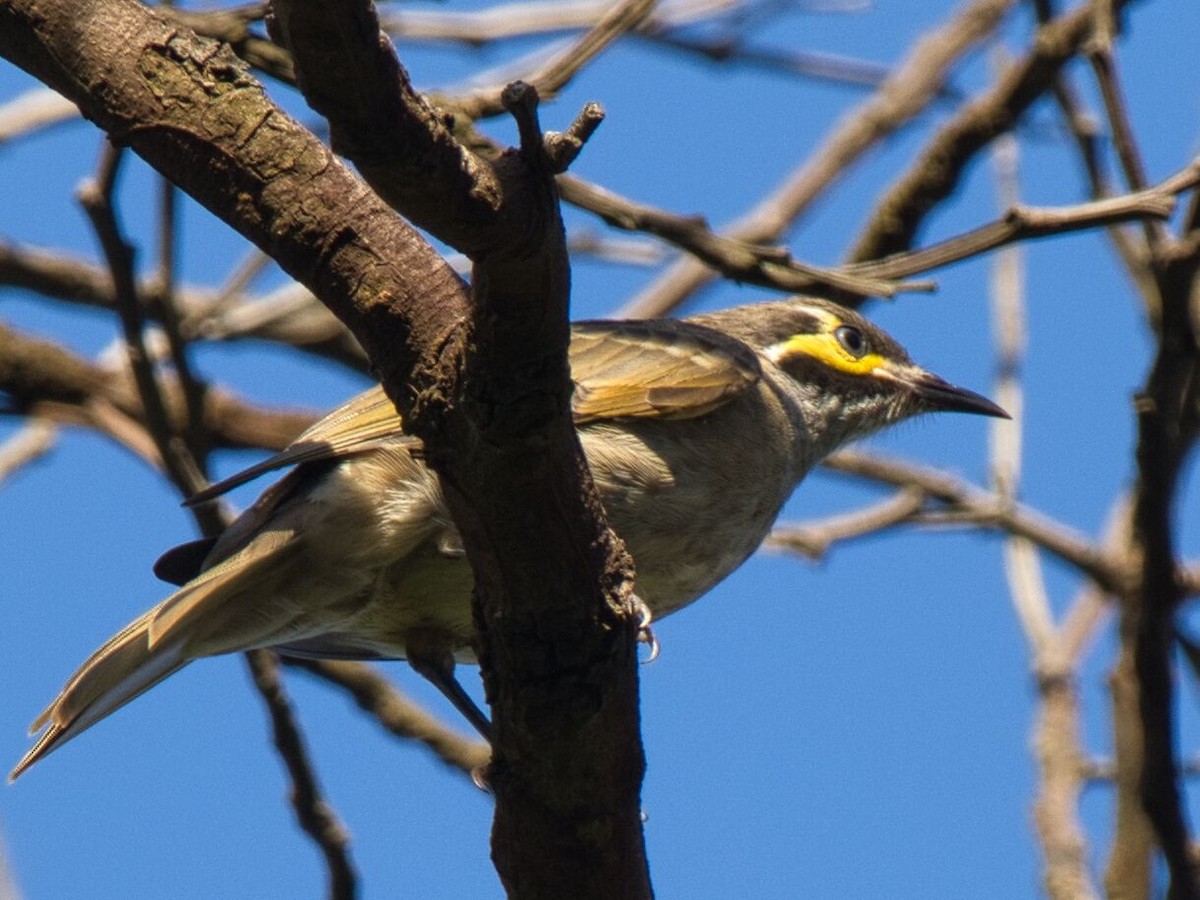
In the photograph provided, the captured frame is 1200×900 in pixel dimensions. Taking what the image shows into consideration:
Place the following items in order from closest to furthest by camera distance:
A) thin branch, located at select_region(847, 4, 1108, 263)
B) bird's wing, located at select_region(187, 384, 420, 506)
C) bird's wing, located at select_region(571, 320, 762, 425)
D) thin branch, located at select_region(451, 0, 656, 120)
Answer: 1. bird's wing, located at select_region(187, 384, 420, 506)
2. thin branch, located at select_region(451, 0, 656, 120)
3. bird's wing, located at select_region(571, 320, 762, 425)
4. thin branch, located at select_region(847, 4, 1108, 263)

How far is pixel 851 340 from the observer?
6773 millimetres

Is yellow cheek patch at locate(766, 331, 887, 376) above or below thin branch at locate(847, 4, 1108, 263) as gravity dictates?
below

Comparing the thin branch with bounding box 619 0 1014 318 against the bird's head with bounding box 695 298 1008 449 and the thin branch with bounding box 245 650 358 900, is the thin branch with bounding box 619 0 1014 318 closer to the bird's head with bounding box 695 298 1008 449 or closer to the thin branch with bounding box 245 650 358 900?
the bird's head with bounding box 695 298 1008 449

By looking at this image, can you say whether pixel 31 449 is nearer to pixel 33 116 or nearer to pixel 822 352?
pixel 33 116

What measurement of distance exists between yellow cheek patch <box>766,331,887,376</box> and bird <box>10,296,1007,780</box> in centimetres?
41

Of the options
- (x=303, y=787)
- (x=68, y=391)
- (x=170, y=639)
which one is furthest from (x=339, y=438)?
(x=68, y=391)

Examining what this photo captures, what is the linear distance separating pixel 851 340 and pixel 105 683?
3189mm

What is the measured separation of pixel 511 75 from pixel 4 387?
8.29 ft

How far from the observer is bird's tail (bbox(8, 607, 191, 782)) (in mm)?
4766

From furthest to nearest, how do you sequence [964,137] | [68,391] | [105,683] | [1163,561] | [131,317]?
1. [68,391]
2. [964,137]
3. [131,317]
4. [1163,561]
5. [105,683]

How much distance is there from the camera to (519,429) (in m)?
3.50

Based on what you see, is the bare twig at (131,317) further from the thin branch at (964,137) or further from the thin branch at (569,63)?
the thin branch at (964,137)

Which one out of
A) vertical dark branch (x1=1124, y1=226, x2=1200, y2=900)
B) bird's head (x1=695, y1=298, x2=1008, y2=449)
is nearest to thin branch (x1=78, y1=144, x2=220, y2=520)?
bird's head (x1=695, y1=298, x2=1008, y2=449)

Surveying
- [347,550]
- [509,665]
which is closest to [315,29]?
[509,665]
